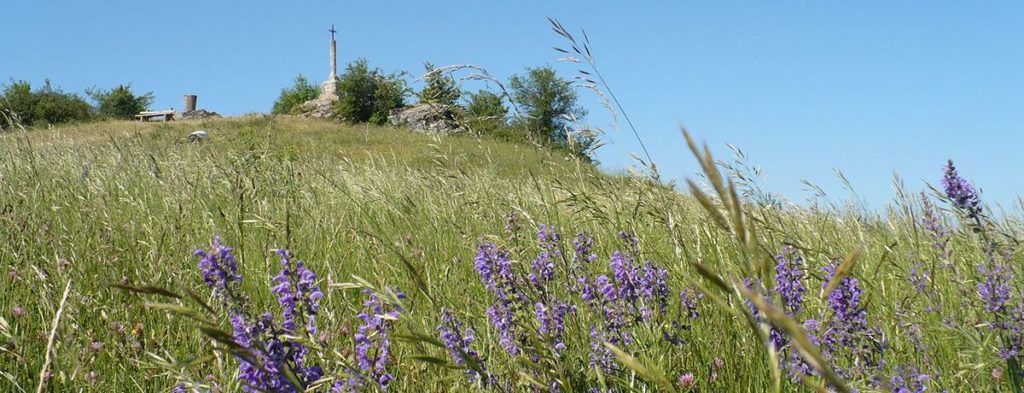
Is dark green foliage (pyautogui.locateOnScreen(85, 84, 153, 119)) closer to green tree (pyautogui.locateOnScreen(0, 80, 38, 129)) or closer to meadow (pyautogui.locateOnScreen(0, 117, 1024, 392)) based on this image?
green tree (pyautogui.locateOnScreen(0, 80, 38, 129))

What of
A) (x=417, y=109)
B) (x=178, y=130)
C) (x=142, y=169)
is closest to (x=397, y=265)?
(x=142, y=169)

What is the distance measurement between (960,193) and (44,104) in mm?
61497

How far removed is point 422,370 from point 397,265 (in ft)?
4.84

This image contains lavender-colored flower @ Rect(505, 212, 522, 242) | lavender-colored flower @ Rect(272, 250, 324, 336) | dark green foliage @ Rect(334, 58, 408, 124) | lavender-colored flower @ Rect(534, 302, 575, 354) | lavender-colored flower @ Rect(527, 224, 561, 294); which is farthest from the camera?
dark green foliage @ Rect(334, 58, 408, 124)

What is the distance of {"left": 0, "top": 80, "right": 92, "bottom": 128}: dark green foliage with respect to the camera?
5294 cm

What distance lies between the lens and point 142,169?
733 cm

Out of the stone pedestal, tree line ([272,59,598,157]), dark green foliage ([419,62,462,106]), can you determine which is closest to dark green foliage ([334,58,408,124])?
tree line ([272,59,598,157])

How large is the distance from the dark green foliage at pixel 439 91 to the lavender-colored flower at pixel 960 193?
1.78 meters

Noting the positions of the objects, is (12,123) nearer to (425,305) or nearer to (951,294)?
(425,305)

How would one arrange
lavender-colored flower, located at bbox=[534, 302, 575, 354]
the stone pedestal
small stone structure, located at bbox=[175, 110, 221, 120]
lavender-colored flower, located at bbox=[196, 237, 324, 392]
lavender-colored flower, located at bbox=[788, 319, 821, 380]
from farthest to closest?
the stone pedestal, small stone structure, located at bbox=[175, 110, 221, 120], lavender-colored flower, located at bbox=[534, 302, 575, 354], lavender-colored flower, located at bbox=[788, 319, 821, 380], lavender-colored flower, located at bbox=[196, 237, 324, 392]

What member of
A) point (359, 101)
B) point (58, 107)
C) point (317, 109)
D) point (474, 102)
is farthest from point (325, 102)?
point (474, 102)

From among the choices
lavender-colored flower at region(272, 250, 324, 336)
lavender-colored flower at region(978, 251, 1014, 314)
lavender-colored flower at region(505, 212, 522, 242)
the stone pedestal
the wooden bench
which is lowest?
lavender-colored flower at region(978, 251, 1014, 314)

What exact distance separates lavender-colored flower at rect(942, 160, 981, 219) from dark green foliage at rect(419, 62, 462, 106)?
1.78m

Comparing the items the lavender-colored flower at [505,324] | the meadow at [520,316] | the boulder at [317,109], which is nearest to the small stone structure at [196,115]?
the boulder at [317,109]
